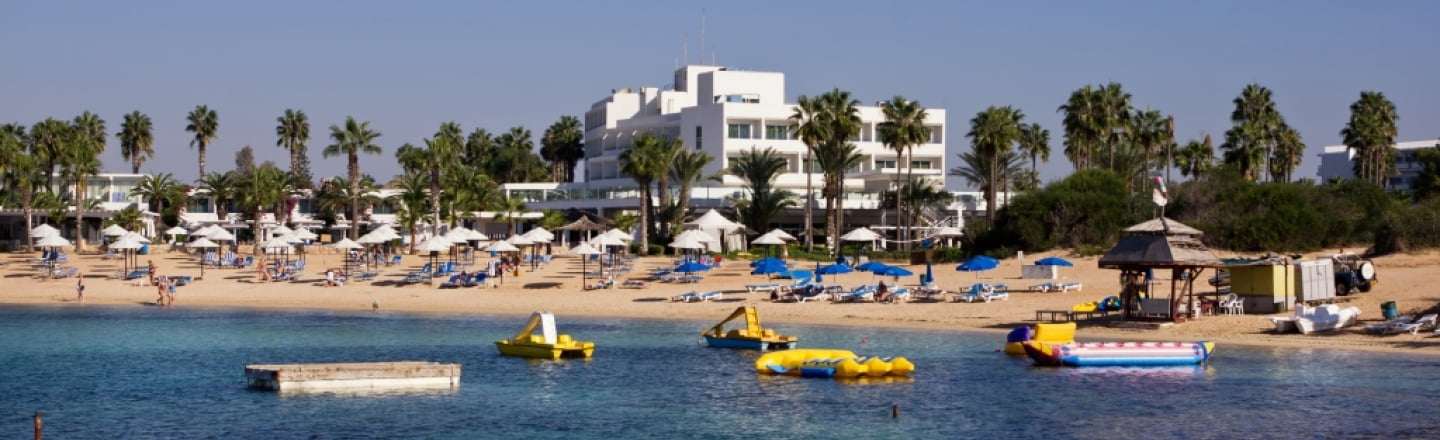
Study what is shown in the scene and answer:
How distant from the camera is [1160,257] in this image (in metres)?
42.5

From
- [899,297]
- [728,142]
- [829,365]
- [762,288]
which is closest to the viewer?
[829,365]

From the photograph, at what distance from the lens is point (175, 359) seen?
1572 inches

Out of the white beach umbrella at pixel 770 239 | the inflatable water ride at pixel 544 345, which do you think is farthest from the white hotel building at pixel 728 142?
the inflatable water ride at pixel 544 345

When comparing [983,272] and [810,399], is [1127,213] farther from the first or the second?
[810,399]

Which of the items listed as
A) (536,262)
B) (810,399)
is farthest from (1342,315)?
(536,262)

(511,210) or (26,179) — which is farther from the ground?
(26,179)

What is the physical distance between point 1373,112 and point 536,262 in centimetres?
5562

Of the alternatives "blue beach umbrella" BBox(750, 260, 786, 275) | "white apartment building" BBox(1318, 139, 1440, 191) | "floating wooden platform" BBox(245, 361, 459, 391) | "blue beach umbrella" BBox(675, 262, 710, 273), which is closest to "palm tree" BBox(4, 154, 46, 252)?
"blue beach umbrella" BBox(675, 262, 710, 273)

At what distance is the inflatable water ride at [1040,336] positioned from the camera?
40.1 meters

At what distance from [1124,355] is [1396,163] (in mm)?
97053

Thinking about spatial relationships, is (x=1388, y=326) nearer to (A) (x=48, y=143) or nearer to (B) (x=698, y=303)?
(B) (x=698, y=303)

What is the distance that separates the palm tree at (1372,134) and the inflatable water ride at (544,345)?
2466 inches

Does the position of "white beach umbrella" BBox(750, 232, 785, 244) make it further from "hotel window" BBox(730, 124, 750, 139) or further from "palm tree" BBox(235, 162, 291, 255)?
"hotel window" BBox(730, 124, 750, 139)

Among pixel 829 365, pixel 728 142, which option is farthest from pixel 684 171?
pixel 829 365
